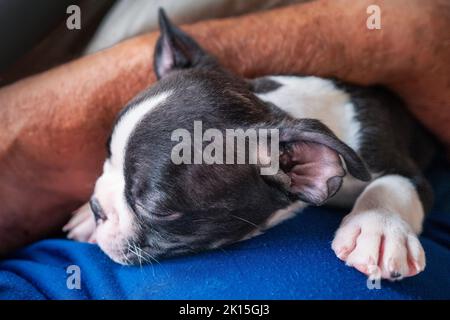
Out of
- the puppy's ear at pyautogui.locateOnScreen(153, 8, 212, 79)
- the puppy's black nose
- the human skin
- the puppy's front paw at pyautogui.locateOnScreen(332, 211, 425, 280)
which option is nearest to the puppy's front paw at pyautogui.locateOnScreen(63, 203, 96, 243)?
the human skin

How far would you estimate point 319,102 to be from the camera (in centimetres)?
158

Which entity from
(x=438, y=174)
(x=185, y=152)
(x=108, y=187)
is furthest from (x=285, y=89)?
(x=438, y=174)

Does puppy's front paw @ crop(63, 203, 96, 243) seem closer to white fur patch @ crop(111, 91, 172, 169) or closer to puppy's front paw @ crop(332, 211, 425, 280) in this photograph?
white fur patch @ crop(111, 91, 172, 169)

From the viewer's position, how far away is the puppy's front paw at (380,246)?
1200 millimetres

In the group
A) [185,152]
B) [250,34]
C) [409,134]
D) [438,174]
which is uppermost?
[250,34]

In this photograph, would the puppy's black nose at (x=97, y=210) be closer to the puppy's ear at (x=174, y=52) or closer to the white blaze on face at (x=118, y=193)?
the white blaze on face at (x=118, y=193)

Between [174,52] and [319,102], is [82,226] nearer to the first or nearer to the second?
[174,52]

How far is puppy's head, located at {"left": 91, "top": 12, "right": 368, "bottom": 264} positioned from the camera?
4.12 ft

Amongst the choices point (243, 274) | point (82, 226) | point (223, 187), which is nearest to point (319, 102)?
point (223, 187)

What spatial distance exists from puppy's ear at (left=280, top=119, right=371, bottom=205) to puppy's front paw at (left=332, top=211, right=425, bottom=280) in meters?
0.10

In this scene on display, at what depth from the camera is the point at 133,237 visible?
1.31 m

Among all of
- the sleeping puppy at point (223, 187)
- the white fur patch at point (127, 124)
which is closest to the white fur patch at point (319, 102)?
the sleeping puppy at point (223, 187)

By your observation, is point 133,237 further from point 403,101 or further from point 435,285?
point 403,101

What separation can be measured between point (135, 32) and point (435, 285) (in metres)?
1.14
